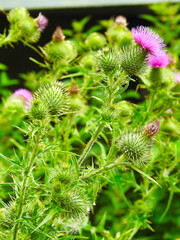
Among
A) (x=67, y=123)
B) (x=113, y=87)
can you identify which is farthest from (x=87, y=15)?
(x=113, y=87)

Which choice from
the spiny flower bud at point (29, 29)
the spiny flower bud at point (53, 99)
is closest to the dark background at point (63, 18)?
the spiny flower bud at point (29, 29)

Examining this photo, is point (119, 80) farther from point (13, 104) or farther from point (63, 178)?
point (13, 104)

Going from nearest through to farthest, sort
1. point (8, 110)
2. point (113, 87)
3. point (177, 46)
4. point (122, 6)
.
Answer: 1. point (113, 87)
2. point (8, 110)
3. point (177, 46)
4. point (122, 6)

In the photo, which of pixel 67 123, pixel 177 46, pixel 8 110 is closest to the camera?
pixel 67 123

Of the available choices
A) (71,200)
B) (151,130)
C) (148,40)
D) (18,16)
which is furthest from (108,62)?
(18,16)

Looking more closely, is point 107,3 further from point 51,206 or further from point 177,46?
point 51,206

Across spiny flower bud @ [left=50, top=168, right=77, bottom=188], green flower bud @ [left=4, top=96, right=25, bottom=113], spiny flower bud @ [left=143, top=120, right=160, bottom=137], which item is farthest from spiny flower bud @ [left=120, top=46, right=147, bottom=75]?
green flower bud @ [left=4, top=96, right=25, bottom=113]

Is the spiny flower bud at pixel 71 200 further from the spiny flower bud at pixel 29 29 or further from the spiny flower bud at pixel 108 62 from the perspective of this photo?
the spiny flower bud at pixel 29 29
